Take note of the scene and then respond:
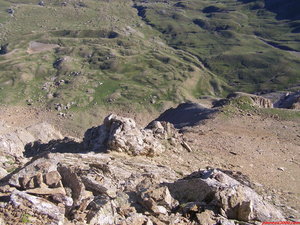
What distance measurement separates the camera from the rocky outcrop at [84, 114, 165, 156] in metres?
23.1

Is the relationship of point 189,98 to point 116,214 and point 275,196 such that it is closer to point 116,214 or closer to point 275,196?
point 275,196

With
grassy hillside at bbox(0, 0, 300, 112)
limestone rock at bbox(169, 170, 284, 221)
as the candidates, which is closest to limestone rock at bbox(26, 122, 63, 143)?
grassy hillside at bbox(0, 0, 300, 112)

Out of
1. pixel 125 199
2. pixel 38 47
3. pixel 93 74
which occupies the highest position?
pixel 125 199

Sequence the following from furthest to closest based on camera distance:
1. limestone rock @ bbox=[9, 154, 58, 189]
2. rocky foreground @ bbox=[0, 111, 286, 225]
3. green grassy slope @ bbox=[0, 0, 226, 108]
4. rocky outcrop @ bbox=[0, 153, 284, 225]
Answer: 1. green grassy slope @ bbox=[0, 0, 226, 108]
2. limestone rock @ bbox=[9, 154, 58, 189]
3. rocky outcrop @ bbox=[0, 153, 284, 225]
4. rocky foreground @ bbox=[0, 111, 286, 225]

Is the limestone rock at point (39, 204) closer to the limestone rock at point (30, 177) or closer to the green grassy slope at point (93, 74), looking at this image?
the limestone rock at point (30, 177)

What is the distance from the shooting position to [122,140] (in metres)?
23.2

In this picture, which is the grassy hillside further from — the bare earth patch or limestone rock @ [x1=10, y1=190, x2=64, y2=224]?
limestone rock @ [x1=10, y1=190, x2=64, y2=224]

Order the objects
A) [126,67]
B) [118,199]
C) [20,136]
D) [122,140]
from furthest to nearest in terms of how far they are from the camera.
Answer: [126,67] → [20,136] → [122,140] → [118,199]

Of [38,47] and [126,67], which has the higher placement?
[126,67]

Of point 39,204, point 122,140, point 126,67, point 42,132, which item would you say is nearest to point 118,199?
point 39,204

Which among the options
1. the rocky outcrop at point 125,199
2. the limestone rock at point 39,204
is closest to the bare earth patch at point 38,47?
the rocky outcrop at point 125,199

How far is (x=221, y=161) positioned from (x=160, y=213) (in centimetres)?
1544

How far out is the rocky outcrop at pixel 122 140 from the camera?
23.1 meters

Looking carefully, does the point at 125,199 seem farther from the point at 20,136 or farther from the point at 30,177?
the point at 20,136
